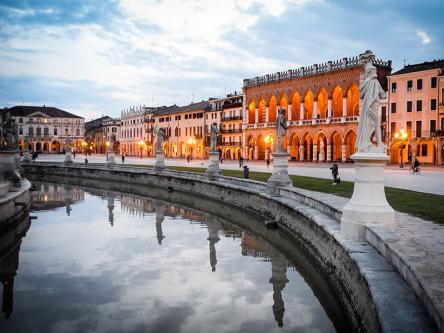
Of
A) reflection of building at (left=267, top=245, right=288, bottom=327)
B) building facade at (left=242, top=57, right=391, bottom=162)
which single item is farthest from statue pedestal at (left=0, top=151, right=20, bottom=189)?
building facade at (left=242, top=57, right=391, bottom=162)

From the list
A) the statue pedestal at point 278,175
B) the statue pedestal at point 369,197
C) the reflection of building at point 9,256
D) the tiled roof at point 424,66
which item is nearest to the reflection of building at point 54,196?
the reflection of building at point 9,256

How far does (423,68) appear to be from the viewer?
46.7 meters

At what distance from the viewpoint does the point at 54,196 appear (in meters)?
30.7

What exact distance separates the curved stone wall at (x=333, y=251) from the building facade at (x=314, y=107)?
86.7 feet

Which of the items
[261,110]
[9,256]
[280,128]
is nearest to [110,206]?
[280,128]

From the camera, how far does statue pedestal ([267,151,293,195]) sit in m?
18.8

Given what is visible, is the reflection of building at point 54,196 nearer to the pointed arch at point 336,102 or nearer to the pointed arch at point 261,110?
the pointed arch at point 336,102

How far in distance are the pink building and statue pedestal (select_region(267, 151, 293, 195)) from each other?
29339mm

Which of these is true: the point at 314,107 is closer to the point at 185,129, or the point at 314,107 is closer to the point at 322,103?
the point at 322,103

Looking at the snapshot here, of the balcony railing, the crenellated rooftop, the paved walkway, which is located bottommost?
the paved walkway

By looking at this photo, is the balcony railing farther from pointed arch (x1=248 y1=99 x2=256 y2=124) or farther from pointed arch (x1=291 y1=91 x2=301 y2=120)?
pointed arch (x1=291 y1=91 x2=301 y2=120)

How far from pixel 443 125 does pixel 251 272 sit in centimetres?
3956

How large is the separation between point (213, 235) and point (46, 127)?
110m

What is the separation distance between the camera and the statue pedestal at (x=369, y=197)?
29.4 ft
